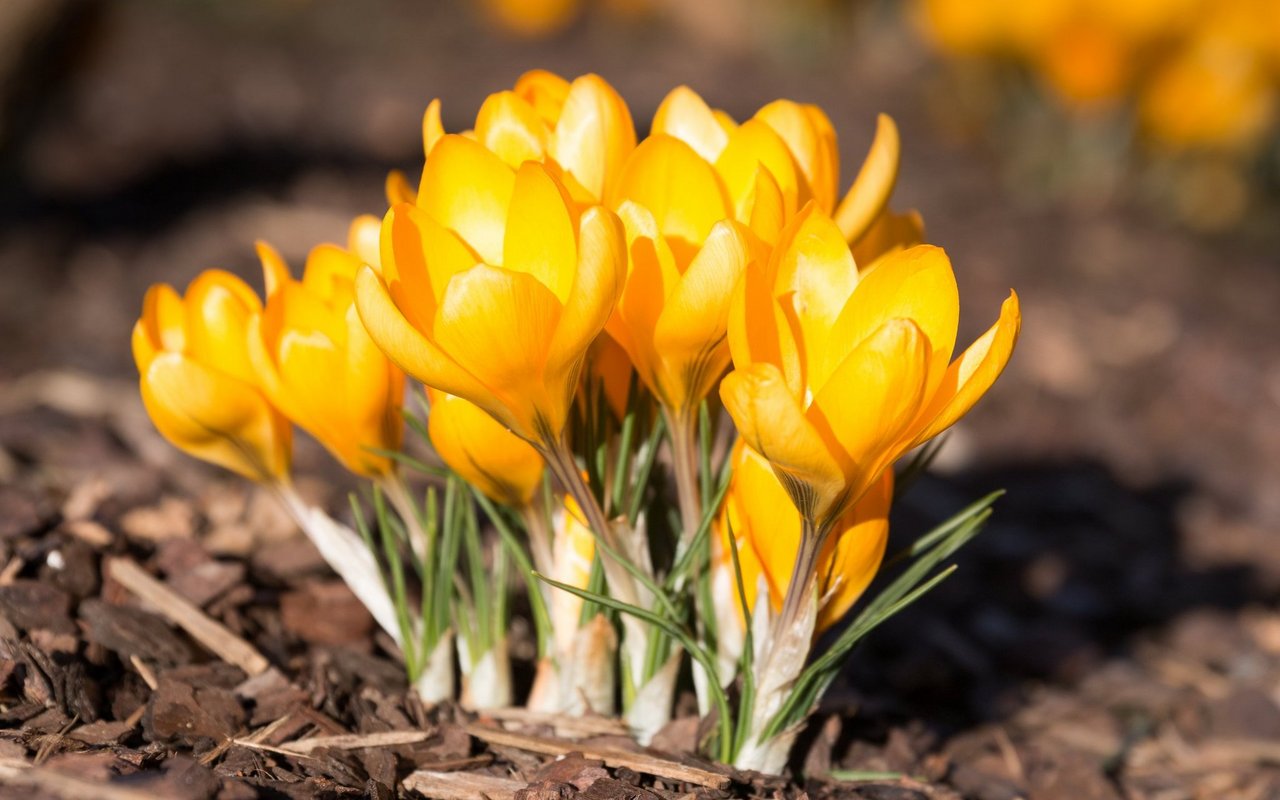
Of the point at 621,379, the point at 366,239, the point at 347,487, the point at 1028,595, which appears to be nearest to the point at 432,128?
the point at 366,239

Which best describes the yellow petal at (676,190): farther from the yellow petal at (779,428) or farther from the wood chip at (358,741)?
the wood chip at (358,741)

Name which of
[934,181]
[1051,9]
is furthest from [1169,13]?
[934,181]

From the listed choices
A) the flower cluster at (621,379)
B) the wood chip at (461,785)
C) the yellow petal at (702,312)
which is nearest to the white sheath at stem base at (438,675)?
the flower cluster at (621,379)

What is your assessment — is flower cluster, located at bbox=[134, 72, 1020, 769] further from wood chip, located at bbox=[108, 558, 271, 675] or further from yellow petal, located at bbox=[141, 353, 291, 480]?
wood chip, located at bbox=[108, 558, 271, 675]

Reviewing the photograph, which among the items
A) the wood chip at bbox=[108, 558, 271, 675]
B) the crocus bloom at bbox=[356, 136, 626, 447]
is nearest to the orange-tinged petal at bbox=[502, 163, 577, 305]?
the crocus bloom at bbox=[356, 136, 626, 447]

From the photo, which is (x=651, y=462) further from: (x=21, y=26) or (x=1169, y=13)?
(x=1169, y=13)
